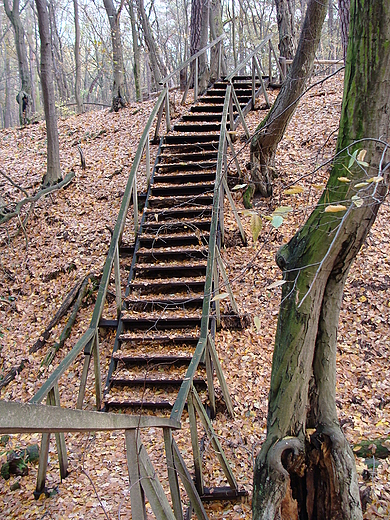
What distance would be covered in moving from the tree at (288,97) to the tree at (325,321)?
122 inches

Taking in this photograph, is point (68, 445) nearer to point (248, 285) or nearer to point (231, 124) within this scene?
point (248, 285)

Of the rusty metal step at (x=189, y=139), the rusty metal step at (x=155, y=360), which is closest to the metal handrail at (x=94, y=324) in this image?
the rusty metal step at (x=155, y=360)

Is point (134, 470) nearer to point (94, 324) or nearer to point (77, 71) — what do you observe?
point (94, 324)

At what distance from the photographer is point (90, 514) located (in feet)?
13.1

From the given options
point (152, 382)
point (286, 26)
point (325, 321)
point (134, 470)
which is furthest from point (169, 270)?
point (286, 26)

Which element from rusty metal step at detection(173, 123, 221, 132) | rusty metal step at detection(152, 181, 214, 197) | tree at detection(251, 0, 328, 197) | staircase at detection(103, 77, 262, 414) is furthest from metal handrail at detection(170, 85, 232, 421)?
rusty metal step at detection(173, 123, 221, 132)

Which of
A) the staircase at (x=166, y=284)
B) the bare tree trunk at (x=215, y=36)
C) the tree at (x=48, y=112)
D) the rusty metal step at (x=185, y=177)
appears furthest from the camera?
the bare tree trunk at (x=215, y=36)

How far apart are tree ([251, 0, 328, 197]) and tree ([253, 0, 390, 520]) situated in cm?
309

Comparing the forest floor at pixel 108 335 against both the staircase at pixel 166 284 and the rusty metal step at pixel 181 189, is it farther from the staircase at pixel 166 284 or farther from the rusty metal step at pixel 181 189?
the rusty metal step at pixel 181 189

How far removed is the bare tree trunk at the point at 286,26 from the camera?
1223 cm

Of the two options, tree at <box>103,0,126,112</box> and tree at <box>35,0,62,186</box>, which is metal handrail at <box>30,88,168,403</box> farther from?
tree at <box>103,0,126,112</box>

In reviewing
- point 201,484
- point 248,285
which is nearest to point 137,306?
point 248,285

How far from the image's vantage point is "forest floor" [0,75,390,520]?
4324 mm

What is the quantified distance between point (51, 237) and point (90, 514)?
6.18m
